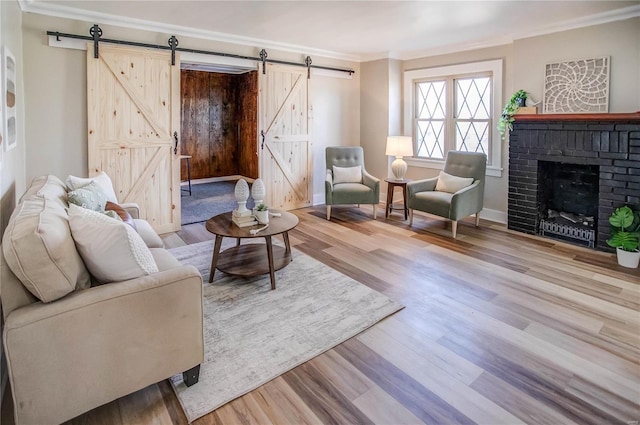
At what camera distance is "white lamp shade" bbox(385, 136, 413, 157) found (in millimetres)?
5508

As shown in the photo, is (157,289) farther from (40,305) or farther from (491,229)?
(491,229)

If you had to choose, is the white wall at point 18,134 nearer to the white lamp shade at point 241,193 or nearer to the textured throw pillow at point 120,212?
the textured throw pillow at point 120,212

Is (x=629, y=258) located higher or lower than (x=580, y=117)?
lower

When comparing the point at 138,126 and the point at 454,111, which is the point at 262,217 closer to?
the point at 138,126

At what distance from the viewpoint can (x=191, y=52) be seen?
4594mm

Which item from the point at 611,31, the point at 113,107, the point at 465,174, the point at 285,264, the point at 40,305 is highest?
the point at 611,31

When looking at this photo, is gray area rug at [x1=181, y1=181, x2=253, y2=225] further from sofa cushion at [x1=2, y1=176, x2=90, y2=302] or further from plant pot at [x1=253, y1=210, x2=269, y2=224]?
sofa cushion at [x1=2, y1=176, x2=90, y2=302]

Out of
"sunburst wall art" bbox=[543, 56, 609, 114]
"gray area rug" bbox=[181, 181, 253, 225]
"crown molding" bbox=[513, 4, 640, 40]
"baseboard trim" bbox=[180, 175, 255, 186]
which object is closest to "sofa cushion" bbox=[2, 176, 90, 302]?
"gray area rug" bbox=[181, 181, 253, 225]

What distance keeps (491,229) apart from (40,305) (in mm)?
4684

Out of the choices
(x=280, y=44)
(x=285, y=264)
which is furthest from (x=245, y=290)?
(x=280, y=44)

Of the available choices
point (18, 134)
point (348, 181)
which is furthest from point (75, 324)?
point (348, 181)

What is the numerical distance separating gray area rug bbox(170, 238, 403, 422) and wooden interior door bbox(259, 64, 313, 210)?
231 cm

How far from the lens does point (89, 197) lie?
2.71m

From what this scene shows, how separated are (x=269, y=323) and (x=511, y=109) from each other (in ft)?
12.8
